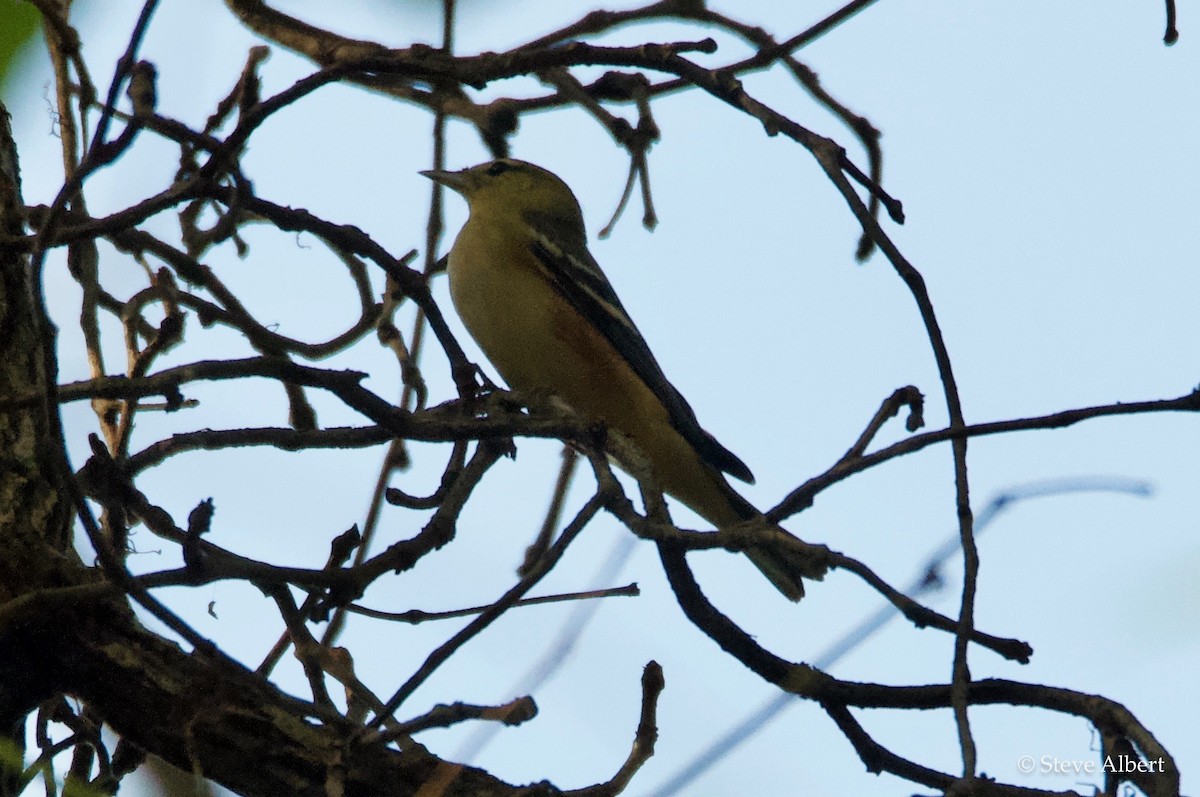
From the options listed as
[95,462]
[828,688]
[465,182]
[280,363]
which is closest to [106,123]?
[280,363]

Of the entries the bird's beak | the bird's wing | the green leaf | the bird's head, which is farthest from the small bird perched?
the green leaf

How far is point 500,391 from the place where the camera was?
153 inches

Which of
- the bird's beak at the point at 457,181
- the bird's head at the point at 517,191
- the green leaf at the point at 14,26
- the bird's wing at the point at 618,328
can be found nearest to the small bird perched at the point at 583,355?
the bird's wing at the point at 618,328

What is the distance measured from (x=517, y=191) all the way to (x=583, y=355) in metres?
1.80

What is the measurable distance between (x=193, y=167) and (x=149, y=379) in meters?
0.85

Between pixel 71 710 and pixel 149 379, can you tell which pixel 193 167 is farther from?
pixel 71 710

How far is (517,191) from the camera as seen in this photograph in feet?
23.5

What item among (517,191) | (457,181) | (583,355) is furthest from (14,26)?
(517,191)

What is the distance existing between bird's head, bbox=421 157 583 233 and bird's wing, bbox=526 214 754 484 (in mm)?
569

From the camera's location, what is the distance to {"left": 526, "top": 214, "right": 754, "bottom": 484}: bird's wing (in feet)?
18.0

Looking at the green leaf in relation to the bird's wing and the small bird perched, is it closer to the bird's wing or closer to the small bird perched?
the small bird perched

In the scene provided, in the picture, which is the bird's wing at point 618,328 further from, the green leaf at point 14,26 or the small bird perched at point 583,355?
the green leaf at point 14,26

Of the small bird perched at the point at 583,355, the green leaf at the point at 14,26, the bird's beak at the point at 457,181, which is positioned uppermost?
the bird's beak at the point at 457,181

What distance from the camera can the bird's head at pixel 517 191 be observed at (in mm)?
6914
